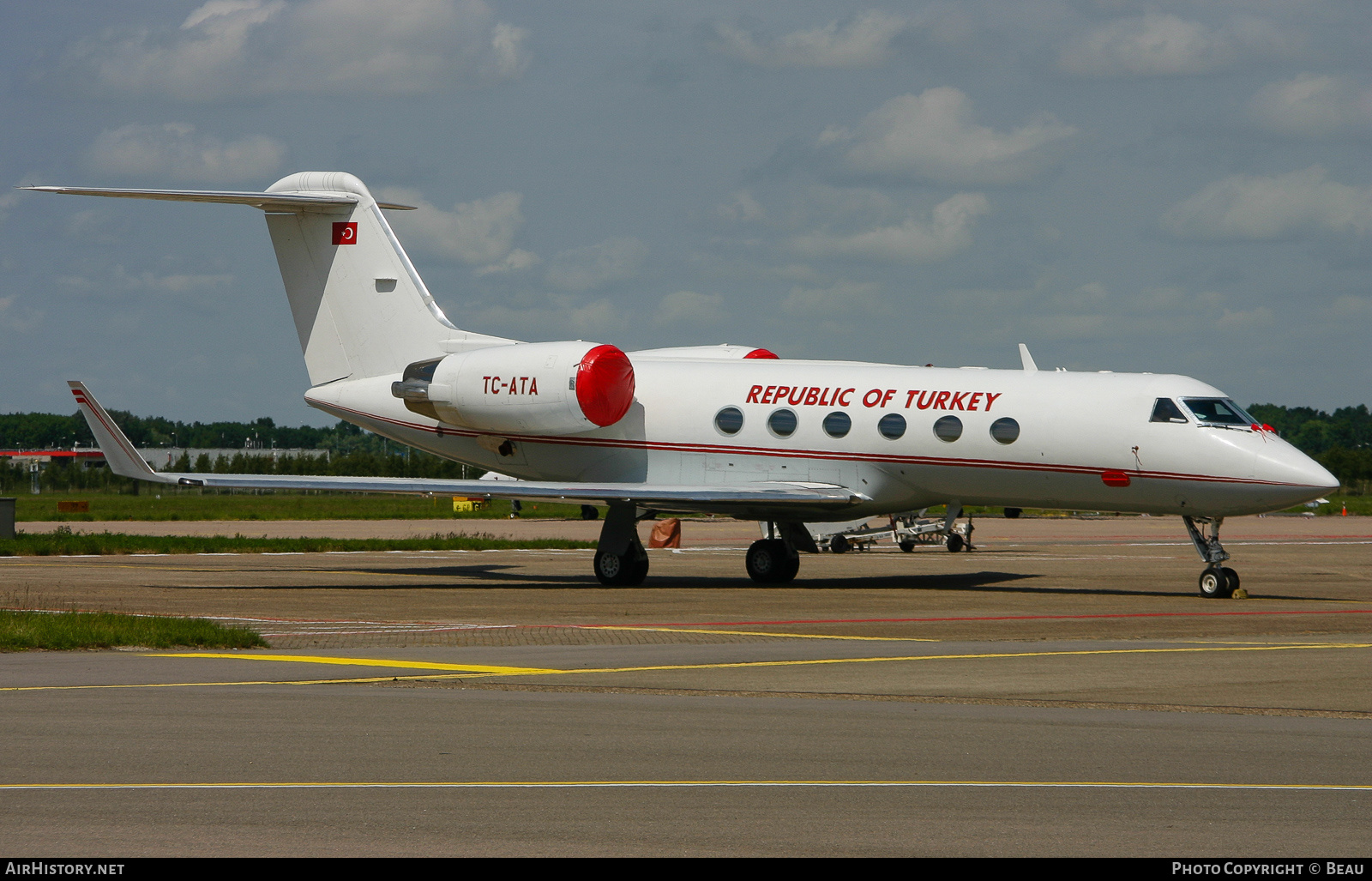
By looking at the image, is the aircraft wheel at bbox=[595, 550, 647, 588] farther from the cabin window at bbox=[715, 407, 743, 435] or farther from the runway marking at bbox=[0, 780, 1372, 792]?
the runway marking at bbox=[0, 780, 1372, 792]

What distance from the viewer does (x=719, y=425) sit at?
2692 centimetres

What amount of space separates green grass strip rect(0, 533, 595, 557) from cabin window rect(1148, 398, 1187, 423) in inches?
776

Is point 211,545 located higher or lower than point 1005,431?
lower

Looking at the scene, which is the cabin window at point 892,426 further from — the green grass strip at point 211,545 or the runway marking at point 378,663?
the green grass strip at point 211,545

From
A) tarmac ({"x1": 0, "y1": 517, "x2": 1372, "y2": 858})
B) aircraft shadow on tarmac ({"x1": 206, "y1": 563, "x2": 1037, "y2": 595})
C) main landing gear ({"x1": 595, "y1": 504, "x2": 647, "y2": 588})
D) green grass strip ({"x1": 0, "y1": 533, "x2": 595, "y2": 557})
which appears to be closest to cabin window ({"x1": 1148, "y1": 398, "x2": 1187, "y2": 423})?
tarmac ({"x1": 0, "y1": 517, "x2": 1372, "y2": 858})

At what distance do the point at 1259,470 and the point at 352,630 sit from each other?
43.6ft

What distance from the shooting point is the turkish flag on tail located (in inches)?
1182

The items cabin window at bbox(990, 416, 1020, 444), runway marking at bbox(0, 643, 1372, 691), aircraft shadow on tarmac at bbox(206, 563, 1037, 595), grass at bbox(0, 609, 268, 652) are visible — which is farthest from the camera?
aircraft shadow on tarmac at bbox(206, 563, 1037, 595)

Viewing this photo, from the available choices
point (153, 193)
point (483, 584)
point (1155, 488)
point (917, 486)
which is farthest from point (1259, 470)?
point (153, 193)

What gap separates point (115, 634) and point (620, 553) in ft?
37.6

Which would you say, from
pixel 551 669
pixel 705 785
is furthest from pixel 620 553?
pixel 705 785

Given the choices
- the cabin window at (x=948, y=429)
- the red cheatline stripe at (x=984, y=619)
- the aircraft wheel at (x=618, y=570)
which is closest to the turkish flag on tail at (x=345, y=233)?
the aircraft wheel at (x=618, y=570)

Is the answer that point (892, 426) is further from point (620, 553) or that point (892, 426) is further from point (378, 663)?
point (378, 663)

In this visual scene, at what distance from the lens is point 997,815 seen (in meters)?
7.59
